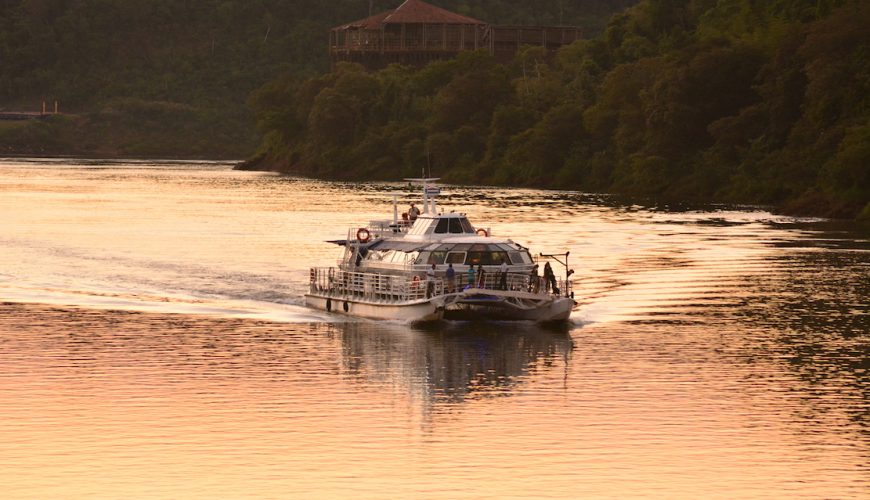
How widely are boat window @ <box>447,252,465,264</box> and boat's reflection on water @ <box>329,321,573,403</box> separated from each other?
90.1 inches

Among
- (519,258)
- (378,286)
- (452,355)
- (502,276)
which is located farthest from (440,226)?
(452,355)

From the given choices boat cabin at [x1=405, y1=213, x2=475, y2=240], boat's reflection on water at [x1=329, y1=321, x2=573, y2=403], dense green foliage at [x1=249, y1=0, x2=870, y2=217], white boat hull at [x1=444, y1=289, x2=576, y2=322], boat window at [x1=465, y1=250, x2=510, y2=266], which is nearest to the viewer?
boat's reflection on water at [x1=329, y1=321, x2=573, y2=403]

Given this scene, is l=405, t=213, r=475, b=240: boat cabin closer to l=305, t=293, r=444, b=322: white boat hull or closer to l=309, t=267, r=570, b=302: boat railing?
l=309, t=267, r=570, b=302: boat railing

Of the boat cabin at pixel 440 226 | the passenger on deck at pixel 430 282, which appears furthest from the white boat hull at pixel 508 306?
the boat cabin at pixel 440 226

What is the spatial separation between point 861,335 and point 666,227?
180 ft

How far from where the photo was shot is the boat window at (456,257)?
6272 cm

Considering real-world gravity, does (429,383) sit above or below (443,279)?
below

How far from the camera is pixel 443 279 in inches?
2418

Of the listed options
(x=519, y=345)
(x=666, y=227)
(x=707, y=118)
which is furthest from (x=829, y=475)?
(x=707, y=118)

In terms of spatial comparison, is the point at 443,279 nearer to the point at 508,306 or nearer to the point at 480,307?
the point at 480,307

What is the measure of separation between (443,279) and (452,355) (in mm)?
7149

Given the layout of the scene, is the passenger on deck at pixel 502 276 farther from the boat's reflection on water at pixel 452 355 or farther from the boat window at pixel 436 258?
the boat window at pixel 436 258

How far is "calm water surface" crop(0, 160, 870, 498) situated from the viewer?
120 ft

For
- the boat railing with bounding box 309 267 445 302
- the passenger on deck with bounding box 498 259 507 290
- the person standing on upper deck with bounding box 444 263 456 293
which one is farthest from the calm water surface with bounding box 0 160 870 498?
the passenger on deck with bounding box 498 259 507 290
